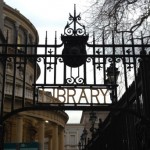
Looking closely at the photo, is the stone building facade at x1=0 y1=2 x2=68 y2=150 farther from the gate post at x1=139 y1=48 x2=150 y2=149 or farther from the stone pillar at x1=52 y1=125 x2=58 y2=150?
the gate post at x1=139 y1=48 x2=150 y2=149

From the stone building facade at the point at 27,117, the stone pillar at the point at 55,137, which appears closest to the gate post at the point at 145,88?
the stone building facade at the point at 27,117

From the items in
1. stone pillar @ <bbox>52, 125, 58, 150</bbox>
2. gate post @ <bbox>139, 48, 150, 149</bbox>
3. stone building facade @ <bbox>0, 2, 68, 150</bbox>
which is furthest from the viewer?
stone pillar @ <bbox>52, 125, 58, 150</bbox>

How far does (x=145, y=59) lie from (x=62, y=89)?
190 centimetres

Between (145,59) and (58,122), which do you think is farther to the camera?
(58,122)

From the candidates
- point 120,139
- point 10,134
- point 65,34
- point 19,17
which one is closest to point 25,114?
point 10,134

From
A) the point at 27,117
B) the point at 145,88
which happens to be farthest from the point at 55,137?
the point at 145,88

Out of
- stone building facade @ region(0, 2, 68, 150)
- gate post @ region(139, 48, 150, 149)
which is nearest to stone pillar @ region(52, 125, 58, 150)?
stone building facade @ region(0, 2, 68, 150)

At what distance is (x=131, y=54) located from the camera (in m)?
8.73

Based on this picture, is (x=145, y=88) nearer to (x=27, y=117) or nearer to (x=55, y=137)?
(x=27, y=117)

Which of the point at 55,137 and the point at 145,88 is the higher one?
the point at 55,137

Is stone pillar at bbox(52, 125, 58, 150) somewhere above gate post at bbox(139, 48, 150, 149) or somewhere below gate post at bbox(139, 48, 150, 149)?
above

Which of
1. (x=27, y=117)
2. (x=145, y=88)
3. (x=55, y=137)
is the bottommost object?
(x=145, y=88)

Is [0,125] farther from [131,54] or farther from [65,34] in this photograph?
[131,54]

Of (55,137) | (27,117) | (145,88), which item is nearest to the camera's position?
(145,88)
